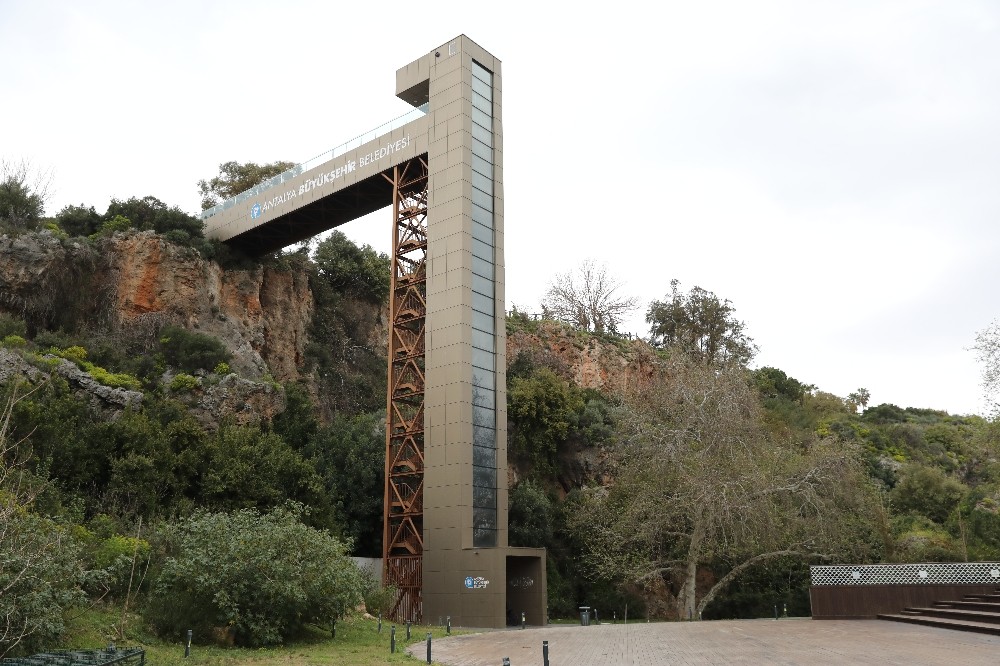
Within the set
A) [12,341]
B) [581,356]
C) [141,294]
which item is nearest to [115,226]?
[141,294]

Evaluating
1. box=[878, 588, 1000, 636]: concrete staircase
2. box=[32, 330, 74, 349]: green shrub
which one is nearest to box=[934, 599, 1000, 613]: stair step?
box=[878, 588, 1000, 636]: concrete staircase

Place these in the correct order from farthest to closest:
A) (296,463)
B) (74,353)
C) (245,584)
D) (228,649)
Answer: (74,353) < (296,463) < (245,584) < (228,649)

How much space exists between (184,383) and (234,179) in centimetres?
2471

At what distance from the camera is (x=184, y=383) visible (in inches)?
1270

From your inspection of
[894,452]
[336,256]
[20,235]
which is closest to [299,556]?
[20,235]

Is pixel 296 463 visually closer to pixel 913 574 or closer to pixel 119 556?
pixel 119 556

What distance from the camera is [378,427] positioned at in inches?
1410

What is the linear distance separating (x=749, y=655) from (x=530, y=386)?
87.3 feet

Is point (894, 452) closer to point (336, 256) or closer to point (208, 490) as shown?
point (336, 256)

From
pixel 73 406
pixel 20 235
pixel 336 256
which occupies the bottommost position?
pixel 73 406

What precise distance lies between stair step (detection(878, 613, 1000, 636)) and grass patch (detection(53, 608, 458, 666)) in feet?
43.0

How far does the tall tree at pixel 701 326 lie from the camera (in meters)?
61.6

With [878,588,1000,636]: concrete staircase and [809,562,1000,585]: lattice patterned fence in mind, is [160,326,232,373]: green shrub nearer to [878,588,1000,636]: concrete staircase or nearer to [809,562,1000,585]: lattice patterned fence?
[809,562,1000,585]: lattice patterned fence

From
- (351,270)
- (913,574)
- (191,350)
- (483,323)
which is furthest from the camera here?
(351,270)
